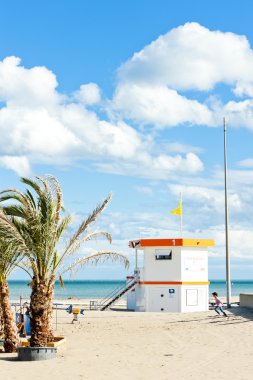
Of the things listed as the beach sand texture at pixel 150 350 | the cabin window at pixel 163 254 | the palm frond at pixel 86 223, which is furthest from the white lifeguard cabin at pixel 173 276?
the palm frond at pixel 86 223

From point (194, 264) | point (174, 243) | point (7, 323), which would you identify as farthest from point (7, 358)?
point (194, 264)

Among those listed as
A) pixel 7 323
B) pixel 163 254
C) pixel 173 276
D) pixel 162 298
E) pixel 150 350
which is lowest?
pixel 150 350

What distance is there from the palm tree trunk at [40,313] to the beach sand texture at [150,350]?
83 centimetres

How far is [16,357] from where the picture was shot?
Answer: 67.3ft

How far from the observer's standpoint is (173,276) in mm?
36562

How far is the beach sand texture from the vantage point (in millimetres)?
17108

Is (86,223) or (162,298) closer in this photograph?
(86,223)

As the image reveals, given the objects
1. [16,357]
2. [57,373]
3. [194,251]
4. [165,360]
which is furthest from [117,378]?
[194,251]

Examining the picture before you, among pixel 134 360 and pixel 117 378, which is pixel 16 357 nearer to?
pixel 134 360

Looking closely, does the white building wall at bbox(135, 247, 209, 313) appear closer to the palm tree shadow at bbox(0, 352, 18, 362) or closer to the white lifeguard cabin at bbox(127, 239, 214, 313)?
the white lifeguard cabin at bbox(127, 239, 214, 313)

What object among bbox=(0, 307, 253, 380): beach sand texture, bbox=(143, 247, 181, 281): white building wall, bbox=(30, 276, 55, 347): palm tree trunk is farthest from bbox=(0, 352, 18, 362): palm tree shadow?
bbox=(143, 247, 181, 281): white building wall

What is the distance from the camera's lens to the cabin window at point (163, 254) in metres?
36.9

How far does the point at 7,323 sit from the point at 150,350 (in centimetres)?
501

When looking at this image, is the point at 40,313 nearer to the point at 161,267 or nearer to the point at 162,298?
the point at 162,298
